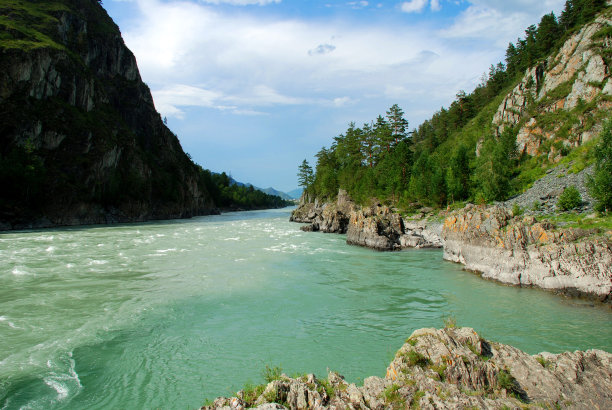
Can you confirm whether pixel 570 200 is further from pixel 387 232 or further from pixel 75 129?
pixel 75 129

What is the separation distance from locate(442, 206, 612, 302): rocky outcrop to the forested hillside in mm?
21009

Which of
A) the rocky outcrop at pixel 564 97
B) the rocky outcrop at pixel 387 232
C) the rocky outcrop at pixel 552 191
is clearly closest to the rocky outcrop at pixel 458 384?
the rocky outcrop at pixel 552 191

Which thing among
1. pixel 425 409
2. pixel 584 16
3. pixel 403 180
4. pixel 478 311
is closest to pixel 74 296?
pixel 425 409

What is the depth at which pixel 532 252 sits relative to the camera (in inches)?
655

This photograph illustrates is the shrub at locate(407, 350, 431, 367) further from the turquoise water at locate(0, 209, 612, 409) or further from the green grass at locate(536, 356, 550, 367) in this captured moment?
the turquoise water at locate(0, 209, 612, 409)

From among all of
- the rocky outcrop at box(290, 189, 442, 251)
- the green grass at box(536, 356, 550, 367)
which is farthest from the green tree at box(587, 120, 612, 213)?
the green grass at box(536, 356, 550, 367)

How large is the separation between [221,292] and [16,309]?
811 cm

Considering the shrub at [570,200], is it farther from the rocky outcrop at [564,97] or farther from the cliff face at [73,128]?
the cliff face at [73,128]

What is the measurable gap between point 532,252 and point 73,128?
76035 millimetres

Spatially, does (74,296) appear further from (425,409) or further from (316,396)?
(425,409)

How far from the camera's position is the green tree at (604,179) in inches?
797

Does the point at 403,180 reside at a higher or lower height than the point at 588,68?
lower

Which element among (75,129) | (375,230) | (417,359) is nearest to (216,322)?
(417,359)

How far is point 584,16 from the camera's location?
56.0 m
